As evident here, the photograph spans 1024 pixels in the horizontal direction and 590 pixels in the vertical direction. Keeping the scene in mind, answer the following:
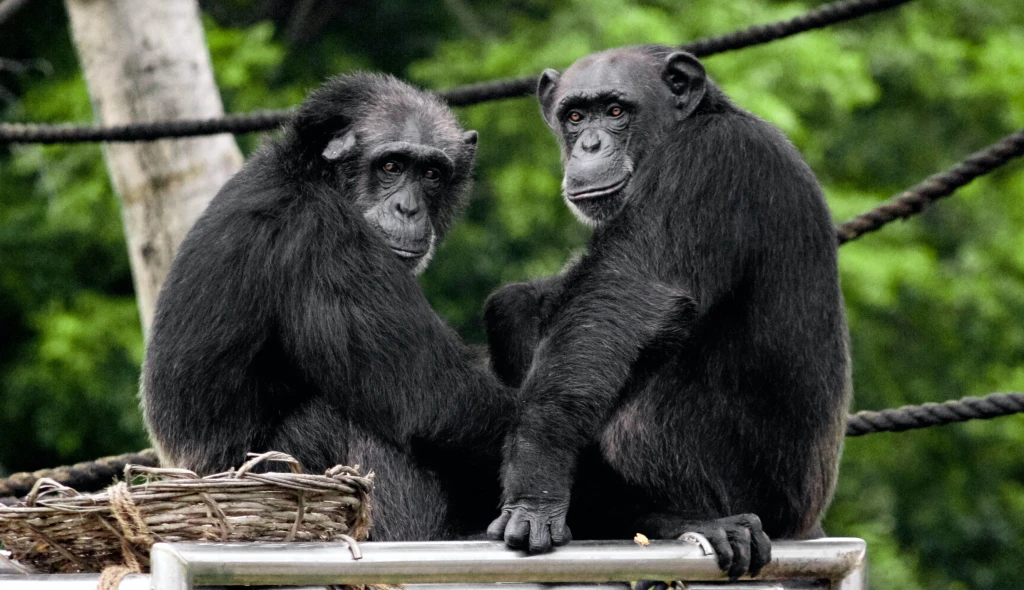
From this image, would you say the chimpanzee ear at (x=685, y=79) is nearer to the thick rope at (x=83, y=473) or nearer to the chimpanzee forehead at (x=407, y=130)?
the chimpanzee forehead at (x=407, y=130)

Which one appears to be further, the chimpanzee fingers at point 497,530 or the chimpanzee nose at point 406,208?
the chimpanzee nose at point 406,208

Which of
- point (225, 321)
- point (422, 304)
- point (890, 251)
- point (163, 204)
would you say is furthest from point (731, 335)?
point (890, 251)

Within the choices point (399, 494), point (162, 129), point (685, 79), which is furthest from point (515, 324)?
point (162, 129)

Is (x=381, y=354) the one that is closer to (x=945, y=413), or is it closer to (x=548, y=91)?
(x=548, y=91)

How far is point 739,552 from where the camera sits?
3242 mm

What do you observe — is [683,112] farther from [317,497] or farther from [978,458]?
[978,458]

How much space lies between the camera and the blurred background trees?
12758 mm

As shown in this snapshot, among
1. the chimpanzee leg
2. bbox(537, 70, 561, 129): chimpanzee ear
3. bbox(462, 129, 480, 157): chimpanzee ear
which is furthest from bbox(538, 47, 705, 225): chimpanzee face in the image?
the chimpanzee leg

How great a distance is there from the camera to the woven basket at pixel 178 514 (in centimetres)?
270

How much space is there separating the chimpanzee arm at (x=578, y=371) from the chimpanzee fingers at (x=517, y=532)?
0.61 ft

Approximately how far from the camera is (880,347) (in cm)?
1542

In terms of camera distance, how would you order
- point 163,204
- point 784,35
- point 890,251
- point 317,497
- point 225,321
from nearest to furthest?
point 317,497
point 225,321
point 784,35
point 163,204
point 890,251

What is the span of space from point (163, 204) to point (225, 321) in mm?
2177

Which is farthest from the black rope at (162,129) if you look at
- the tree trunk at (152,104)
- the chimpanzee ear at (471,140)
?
the chimpanzee ear at (471,140)
